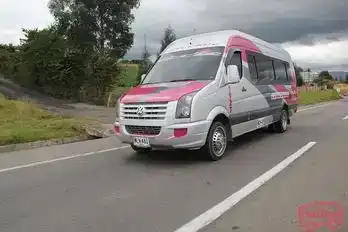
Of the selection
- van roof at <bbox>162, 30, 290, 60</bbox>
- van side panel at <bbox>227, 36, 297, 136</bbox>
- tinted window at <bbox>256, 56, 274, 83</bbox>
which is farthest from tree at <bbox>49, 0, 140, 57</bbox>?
van roof at <bbox>162, 30, 290, 60</bbox>

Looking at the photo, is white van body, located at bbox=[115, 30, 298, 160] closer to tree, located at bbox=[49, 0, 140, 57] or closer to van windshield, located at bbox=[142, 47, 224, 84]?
van windshield, located at bbox=[142, 47, 224, 84]

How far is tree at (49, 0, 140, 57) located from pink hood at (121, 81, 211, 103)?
28919 mm

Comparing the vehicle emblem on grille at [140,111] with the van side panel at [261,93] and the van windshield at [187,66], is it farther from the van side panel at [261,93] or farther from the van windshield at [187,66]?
the van side panel at [261,93]

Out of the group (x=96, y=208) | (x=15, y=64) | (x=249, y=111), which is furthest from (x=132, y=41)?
(x=96, y=208)

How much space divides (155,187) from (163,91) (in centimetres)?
216

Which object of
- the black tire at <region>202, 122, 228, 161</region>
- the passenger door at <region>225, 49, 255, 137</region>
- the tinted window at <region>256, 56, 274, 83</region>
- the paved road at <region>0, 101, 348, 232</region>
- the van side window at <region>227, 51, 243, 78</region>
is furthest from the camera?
the tinted window at <region>256, 56, 274, 83</region>

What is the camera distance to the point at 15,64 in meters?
27.7

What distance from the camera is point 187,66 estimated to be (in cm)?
898

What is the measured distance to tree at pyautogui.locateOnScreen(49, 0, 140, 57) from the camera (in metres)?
37.2

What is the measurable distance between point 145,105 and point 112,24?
33.3 meters

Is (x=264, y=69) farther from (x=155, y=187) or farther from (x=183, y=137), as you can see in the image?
(x=155, y=187)

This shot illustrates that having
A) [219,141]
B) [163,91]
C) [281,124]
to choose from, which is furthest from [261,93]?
[163,91]

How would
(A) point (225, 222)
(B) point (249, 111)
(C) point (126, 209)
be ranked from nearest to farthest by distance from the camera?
(A) point (225, 222), (C) point (126, 209), (B) point (249, 111)

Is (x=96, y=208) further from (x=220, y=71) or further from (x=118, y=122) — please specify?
(x=220, y=71)
